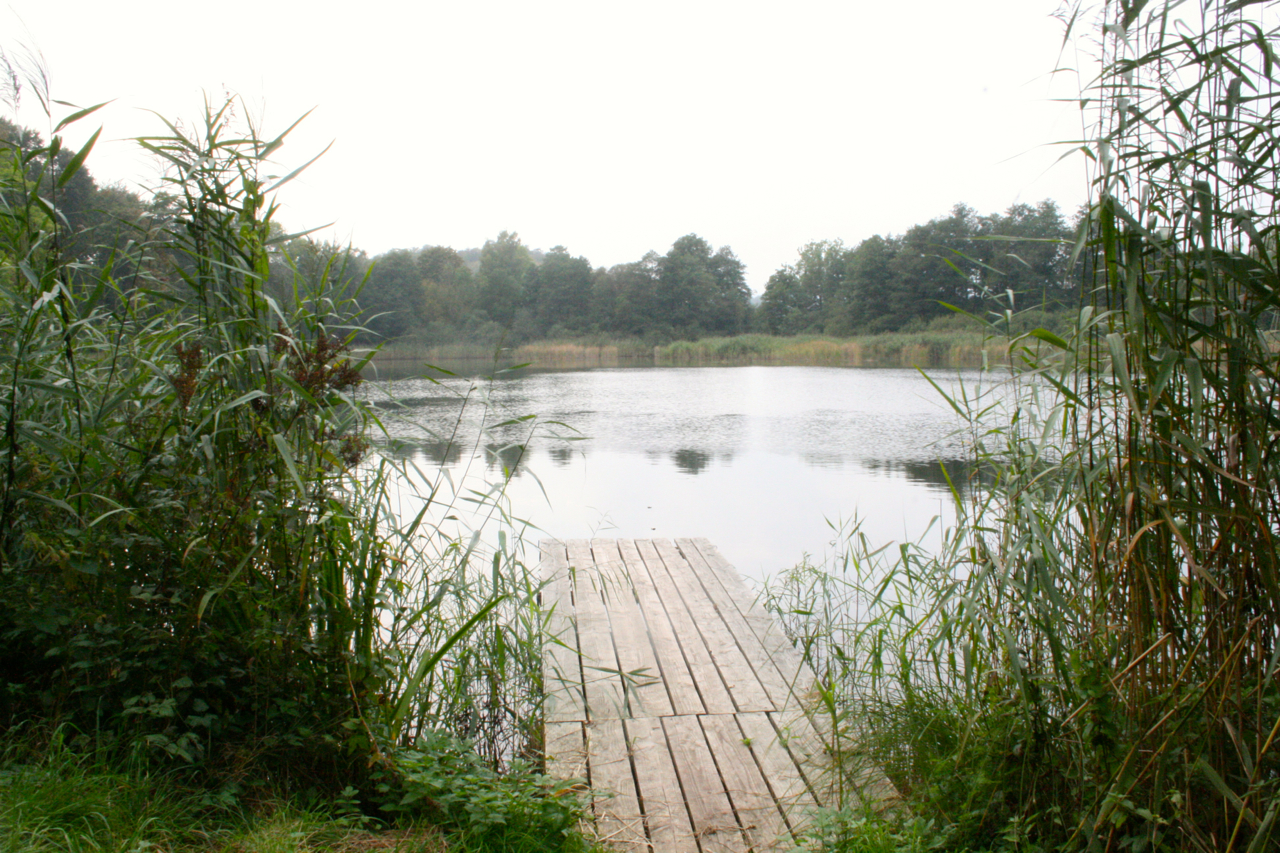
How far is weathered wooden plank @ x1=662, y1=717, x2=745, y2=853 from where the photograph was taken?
1.80 metres

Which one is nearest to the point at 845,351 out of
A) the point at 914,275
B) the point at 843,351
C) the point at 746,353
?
the point at 843,351

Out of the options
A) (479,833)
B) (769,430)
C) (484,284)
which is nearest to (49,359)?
(479,833)

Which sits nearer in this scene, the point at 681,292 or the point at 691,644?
the point at 691,644

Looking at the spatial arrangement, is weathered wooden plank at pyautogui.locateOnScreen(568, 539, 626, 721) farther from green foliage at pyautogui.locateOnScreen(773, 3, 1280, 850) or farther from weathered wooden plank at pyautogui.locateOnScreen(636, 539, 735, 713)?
green foliage at pyautogui.locateOnScreen(773, 3, 1280, 850)

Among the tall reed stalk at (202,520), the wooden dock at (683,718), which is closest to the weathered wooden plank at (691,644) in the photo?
the wooden dock at (683,718)

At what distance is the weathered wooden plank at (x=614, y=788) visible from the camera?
1813 mm

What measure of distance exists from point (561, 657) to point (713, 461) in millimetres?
5217

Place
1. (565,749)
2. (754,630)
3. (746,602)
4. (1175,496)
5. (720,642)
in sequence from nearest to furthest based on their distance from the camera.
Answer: (1175,496) → (565,749) → (720,642) → (754,630) → (746,602)

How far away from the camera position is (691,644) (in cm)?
306

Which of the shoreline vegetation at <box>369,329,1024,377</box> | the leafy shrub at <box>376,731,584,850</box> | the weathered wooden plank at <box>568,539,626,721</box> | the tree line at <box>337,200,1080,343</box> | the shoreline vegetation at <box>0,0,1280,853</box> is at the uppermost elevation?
the tree line at <box>337,200,1080,343</box>

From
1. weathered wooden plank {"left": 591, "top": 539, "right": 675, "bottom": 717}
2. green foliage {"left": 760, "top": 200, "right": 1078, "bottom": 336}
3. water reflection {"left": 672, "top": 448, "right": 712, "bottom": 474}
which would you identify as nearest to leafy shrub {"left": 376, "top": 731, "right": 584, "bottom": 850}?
weathered wooden plank {"left": 591, "top": 539, "right": 675, "bottom": 717}

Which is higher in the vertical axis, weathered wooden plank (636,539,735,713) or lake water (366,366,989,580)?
lake water (366,366,989,580)

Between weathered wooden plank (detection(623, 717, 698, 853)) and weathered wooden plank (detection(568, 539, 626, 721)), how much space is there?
0.15m

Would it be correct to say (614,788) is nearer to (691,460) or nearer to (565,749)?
Result: (565,749)
